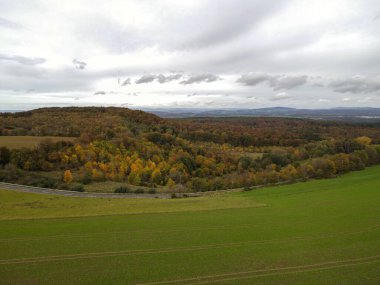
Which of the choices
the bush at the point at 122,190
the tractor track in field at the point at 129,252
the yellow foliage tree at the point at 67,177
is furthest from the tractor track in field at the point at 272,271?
the yellow foliage tree at the point at 67,177

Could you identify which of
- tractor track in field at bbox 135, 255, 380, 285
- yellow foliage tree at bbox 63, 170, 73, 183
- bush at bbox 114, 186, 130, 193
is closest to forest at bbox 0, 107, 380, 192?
yellow foliage tree at bbox 63, 170, 73, 183

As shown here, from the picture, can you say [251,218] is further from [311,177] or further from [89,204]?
[311,177]

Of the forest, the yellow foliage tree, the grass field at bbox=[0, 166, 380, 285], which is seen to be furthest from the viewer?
the forest

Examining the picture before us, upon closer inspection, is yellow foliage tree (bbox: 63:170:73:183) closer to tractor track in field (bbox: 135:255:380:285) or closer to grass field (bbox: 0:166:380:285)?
grass field (bbox: 0:166:380:285)

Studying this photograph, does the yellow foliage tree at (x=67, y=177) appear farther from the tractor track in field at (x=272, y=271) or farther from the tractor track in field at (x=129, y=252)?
the tractor track in field at (x=272, y=271)

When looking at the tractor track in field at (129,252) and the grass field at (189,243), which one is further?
the tractor track in field at (129,252)

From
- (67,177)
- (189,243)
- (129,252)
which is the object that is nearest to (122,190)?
(67,177)
